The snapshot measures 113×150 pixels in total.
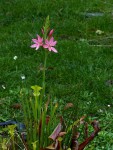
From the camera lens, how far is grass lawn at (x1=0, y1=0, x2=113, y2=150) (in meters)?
4.44

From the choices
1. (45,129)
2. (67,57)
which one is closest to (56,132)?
(45,129)

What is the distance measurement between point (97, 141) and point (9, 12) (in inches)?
181

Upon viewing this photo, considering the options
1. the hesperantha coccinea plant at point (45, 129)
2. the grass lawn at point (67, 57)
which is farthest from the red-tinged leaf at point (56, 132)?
the grass lawn at point (67, 57)

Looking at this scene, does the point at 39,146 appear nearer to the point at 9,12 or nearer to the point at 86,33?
the point at 86,33

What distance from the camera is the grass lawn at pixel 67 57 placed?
14.6ft

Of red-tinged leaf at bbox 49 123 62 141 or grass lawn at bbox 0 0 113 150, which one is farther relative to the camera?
grass lawn at bbox 0 0 113 150

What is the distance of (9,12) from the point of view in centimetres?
791

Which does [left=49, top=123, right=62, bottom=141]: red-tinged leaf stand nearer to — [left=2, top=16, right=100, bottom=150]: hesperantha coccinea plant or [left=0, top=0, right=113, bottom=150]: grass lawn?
[left=2, top=16, right=100, bottom=150]: hesperantha coccinea plant

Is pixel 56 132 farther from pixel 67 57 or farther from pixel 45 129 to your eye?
pixel 67 57

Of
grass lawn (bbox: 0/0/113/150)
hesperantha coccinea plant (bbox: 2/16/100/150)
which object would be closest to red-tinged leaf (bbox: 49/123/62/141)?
hesperantha coccinea plant (bbox: 2/16/100/150)

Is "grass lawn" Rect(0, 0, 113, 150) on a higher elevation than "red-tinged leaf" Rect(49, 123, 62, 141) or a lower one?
lower

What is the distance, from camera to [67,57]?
582cm

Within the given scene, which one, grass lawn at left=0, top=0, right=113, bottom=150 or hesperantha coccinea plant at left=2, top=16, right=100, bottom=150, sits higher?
hesperantha coccinea plant at left=2, top=16, right=100, bottom=150

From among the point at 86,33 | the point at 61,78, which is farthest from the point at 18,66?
the point at 86,33
